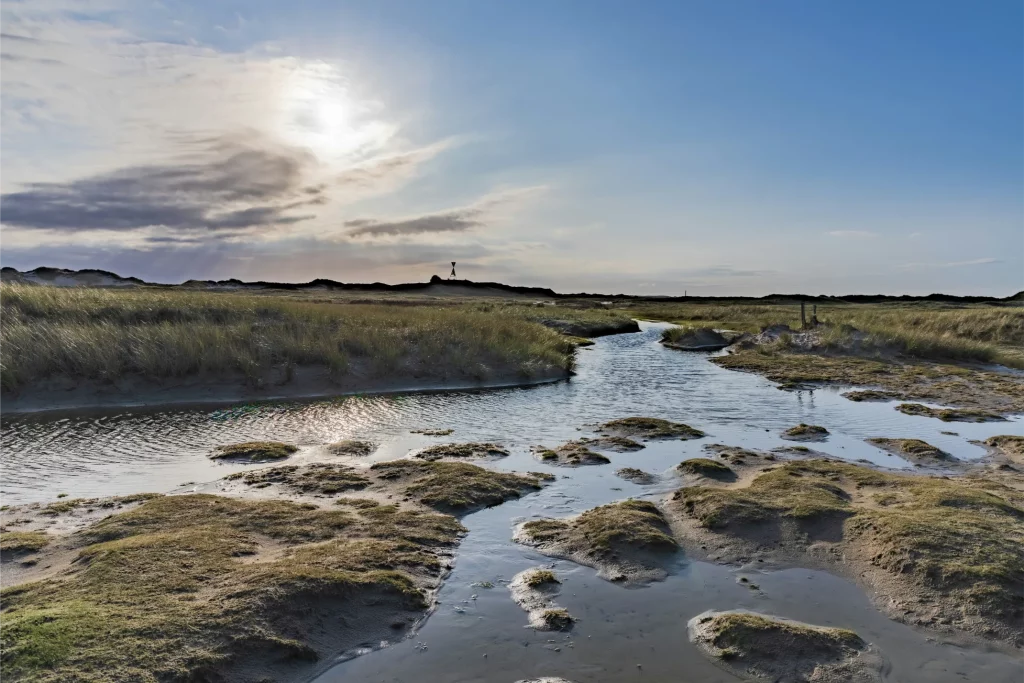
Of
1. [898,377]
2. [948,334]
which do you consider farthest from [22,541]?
[948,334]

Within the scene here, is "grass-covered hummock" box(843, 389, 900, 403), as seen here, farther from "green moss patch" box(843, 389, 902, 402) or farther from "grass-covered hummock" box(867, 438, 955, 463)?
"grass-covered hummock" box(867, 438, 955, 463)

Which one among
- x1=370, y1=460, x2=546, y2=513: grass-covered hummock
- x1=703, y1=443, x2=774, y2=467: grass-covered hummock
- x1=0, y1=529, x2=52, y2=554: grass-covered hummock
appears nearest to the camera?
x1=0, y1=529, x2=52, y2=554: grass-covered hummock

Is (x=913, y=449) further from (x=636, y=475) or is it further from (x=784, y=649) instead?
(x=784, y=649)

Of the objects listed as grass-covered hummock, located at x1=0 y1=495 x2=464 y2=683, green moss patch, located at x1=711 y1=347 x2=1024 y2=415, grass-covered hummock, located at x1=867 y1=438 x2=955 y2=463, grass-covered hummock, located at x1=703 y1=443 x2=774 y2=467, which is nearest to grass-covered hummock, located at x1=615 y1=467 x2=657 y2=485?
grass-covered hummock, located at x1=703 y1=443 x2=774 y2=467

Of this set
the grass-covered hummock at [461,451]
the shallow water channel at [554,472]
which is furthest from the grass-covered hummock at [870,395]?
the grass-covered hummock at [461,451]

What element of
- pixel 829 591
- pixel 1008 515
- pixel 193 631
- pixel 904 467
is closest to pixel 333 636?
pixel 193 631

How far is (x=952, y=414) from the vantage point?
17.4 meters

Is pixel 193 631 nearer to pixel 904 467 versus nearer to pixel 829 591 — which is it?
pixel 829 591

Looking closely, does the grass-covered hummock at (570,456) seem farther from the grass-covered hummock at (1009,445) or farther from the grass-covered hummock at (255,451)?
the grass-covered hummock at (1009,445)

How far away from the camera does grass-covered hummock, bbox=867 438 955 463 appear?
41.8 feet

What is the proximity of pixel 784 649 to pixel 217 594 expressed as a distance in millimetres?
5420

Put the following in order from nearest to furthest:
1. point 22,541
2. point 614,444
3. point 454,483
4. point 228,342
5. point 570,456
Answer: point 22,541 → point 454,483 → point 570,456 → point 614,444 → point 228,342

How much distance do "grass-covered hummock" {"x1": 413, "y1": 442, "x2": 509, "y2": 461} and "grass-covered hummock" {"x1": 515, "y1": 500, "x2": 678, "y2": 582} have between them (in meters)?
4.15

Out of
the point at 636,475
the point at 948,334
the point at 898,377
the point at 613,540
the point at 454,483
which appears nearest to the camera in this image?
the point at 613,540
